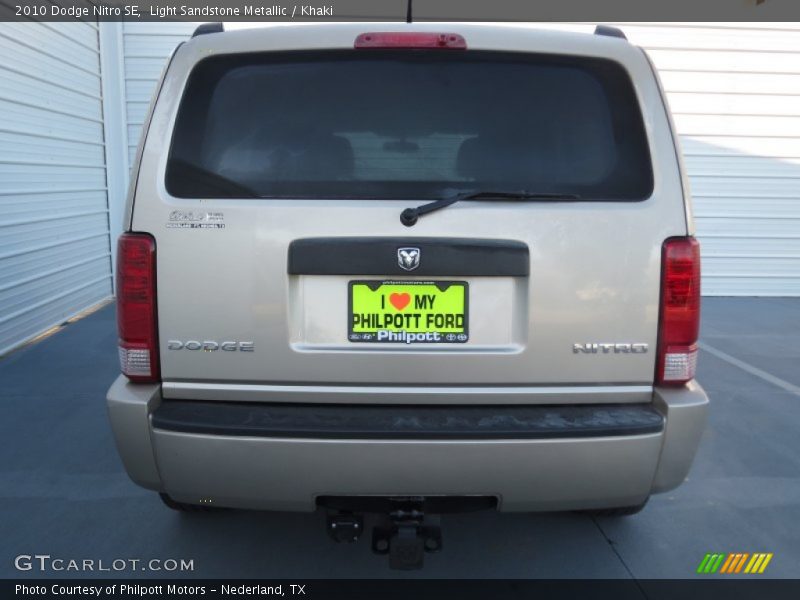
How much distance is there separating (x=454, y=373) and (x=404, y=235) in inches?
18.5

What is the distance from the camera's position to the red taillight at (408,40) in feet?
7.55

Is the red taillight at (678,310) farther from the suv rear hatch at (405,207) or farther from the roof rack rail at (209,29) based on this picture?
the roof rack rail at (209,29)

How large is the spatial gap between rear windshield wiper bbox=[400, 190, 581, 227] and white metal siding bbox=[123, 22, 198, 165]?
721 cm

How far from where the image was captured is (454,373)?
223 cm

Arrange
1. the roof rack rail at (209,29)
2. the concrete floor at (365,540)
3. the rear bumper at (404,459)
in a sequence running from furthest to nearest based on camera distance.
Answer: the concrete floor at (365,540)
the roof rack rail at (209,29)
the rear bumper at (404,459)

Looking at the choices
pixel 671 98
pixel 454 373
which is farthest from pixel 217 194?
pixel 671 98

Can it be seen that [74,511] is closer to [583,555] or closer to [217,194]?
[217,194]

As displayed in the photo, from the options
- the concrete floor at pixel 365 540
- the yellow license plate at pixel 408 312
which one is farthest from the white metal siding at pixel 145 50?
the yellow license plate at pixel 408 312

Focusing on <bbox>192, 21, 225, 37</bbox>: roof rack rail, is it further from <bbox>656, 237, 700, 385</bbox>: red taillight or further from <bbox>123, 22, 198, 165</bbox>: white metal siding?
<bbox>123, 22, 198, 165</bbox>: white metal siding

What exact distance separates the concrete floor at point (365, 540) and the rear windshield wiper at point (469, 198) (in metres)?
1.48

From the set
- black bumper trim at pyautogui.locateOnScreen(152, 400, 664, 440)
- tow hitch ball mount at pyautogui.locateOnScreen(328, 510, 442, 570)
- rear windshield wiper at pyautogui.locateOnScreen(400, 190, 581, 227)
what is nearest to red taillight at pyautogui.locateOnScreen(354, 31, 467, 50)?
rear windshield wiper at pyautogui.locateOnScreen(400, 190, 581, 227)

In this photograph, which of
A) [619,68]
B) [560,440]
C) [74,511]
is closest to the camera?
[560,440]

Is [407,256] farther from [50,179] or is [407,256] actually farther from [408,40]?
[50,179]

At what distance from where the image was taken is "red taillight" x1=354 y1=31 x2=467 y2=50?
230cm
